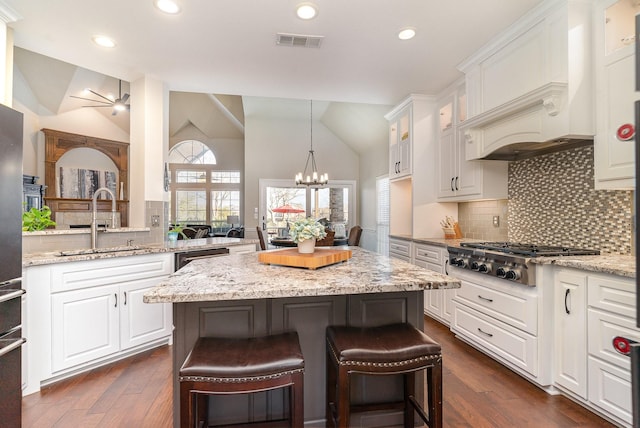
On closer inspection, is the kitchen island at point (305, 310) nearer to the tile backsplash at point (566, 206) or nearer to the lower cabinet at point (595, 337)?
the lower cabinet at point (595, 337)

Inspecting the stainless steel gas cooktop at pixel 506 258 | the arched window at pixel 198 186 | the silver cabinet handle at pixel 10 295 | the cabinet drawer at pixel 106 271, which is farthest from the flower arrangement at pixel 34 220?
the arched window at pixel 198 186

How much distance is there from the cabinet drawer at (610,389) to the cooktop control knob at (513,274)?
575 mm

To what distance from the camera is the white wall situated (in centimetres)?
785

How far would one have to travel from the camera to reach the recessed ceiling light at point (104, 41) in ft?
8.86

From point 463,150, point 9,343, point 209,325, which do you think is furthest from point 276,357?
point 463,150

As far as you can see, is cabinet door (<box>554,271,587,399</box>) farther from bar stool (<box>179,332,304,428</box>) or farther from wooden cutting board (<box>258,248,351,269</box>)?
bar stool (<box>179,332,304,428</box>)

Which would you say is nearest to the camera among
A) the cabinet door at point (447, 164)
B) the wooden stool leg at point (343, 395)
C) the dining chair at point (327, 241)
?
the wooden stool leg at point (343, 395)

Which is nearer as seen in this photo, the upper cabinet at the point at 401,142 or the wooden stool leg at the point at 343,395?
the wooden stool leg at the point at 343,395

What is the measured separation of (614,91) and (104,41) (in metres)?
3.85

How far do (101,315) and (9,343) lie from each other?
33.0 inches

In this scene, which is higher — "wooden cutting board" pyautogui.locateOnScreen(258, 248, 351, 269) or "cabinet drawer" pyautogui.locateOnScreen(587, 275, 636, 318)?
"wooden cutting board" pyautogui.locateOnScreen(258, 248, 351, 269)

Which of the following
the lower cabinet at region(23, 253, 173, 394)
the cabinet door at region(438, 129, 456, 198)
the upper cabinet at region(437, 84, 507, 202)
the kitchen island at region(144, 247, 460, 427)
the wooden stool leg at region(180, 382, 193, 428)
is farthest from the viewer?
the cabinet door at region(438, 129, 456, 198)

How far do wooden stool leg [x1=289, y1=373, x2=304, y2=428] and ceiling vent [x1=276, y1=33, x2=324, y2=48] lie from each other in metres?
2.56

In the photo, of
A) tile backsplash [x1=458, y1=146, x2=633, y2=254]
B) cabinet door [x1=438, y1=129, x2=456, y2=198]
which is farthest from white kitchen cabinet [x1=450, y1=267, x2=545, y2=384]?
cabinet door [x1=438, y1=129, x2=456, y2=198]
